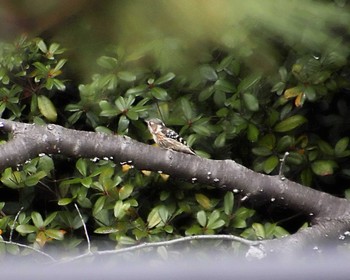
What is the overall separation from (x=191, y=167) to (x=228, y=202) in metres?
0.30

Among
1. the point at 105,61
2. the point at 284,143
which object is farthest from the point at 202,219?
the point at 105,61

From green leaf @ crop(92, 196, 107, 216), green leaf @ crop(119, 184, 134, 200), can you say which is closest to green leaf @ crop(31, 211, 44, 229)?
green leaf @ crop(92, 196, 107, 216)

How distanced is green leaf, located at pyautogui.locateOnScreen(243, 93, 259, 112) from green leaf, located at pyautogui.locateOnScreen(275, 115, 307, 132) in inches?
6.2

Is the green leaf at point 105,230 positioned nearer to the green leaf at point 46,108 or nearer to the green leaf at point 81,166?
the green leaf at point 81,166

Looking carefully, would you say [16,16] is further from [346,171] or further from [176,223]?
[346,171]

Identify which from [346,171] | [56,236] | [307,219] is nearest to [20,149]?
[56,236]

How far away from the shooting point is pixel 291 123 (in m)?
3.09

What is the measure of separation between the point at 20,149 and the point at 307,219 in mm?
1187

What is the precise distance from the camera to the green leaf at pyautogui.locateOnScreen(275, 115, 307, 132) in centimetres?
308

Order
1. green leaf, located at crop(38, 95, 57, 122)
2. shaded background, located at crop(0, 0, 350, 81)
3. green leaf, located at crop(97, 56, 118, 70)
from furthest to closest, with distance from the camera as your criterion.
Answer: green leaf, located at crop(38, 95, 57, 122) < green leaf, located at crop(97, 56, 118, 70) < shaded background, located at crop(0, 0, 350, 81)

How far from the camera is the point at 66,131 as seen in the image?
2664 mm

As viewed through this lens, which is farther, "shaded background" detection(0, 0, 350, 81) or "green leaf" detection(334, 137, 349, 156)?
"green leaf" detection(334, 137, 349, 156)

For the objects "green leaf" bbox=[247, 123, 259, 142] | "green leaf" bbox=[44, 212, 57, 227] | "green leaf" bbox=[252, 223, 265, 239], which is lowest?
"green leaf" bbox=[252, 223, 265, 239]

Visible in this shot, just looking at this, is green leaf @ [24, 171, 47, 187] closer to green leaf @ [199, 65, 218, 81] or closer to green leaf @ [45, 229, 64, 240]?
green leaf @ [45, 229, 64, 240]
